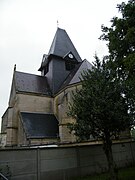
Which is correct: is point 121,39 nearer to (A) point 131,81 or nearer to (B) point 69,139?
(A) point 131,81

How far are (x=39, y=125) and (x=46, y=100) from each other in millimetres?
6018

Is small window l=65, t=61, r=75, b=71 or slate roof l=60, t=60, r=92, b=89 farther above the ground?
small window l=65, t=61, r=75, b=71

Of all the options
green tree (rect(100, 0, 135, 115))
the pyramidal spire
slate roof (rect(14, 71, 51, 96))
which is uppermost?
the pyramidal spire

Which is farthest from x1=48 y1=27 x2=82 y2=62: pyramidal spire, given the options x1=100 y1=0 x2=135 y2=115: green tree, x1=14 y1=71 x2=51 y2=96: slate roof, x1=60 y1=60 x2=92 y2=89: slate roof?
x1=100 y1=0 x2=135 y2=115: green tree

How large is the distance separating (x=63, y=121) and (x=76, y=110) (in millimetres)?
12010

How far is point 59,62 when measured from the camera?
104 ft

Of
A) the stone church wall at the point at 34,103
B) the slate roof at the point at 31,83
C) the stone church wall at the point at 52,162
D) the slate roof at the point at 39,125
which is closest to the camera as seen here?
the stone church wall at the point at 52,162

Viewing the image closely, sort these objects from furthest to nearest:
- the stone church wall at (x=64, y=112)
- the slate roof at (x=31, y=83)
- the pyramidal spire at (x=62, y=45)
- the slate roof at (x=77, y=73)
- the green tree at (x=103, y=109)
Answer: the pyramidal spire at (x=62, y=45), the slate roof at (x=31, y=83), the slate roof at (x=77, y=73), the stone church wall at (x=64, y=112), the green tree at (x=103, y=109)

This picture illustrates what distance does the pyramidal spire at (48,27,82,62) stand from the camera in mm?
32719

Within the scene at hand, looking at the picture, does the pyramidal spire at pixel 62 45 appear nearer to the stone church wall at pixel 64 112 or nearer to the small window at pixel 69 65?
the small window at pixel 69 65

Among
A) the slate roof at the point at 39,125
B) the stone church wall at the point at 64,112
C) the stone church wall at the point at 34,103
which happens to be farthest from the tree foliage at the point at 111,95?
the stone church wall at the point at 34,103

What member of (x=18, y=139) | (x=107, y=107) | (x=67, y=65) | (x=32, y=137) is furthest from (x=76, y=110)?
(x=67, y=65)

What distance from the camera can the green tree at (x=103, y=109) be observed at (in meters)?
9.77

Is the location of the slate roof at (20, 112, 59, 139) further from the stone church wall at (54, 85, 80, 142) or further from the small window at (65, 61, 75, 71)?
the small window at (65, 61, 75, 71)
